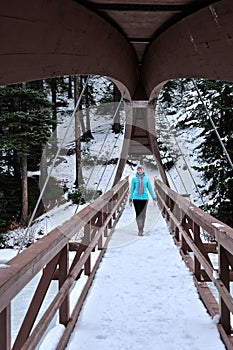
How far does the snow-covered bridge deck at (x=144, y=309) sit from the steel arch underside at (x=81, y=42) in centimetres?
175

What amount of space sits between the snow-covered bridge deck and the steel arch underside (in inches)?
69.1

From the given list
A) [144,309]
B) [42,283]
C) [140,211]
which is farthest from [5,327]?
[140,211]

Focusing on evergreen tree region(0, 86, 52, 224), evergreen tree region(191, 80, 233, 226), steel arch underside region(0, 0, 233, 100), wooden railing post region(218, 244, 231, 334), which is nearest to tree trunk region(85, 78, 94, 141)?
evergreen tree region(0, 86, 52, 224)

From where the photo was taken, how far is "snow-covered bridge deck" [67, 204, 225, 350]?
275 cm

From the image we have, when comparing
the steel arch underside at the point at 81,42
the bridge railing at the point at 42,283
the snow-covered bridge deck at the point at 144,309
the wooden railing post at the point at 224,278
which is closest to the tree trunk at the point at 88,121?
the snow-covered bridge deck at the point at 144,309

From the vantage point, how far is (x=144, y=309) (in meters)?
3.40

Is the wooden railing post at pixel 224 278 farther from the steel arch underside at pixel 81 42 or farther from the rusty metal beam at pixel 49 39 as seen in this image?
the rusty metal beam at pixel 49 39

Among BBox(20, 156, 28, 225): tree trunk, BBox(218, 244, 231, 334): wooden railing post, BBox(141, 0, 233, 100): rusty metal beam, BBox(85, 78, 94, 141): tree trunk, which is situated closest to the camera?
BBox(141, 0, 233, 100): rusty metal beam

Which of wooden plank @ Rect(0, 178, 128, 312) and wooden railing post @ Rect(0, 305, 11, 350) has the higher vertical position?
wooden plank @ Rect(0, 178, 128, 312)

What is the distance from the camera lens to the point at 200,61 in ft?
7.64

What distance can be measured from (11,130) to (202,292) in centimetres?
1066

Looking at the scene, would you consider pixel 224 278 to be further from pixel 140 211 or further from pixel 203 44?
pixel 140 211

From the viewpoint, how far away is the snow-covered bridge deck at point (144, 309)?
275 cm

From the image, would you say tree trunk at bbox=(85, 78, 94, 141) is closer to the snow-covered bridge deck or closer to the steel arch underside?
the snow-covered bridge deck
